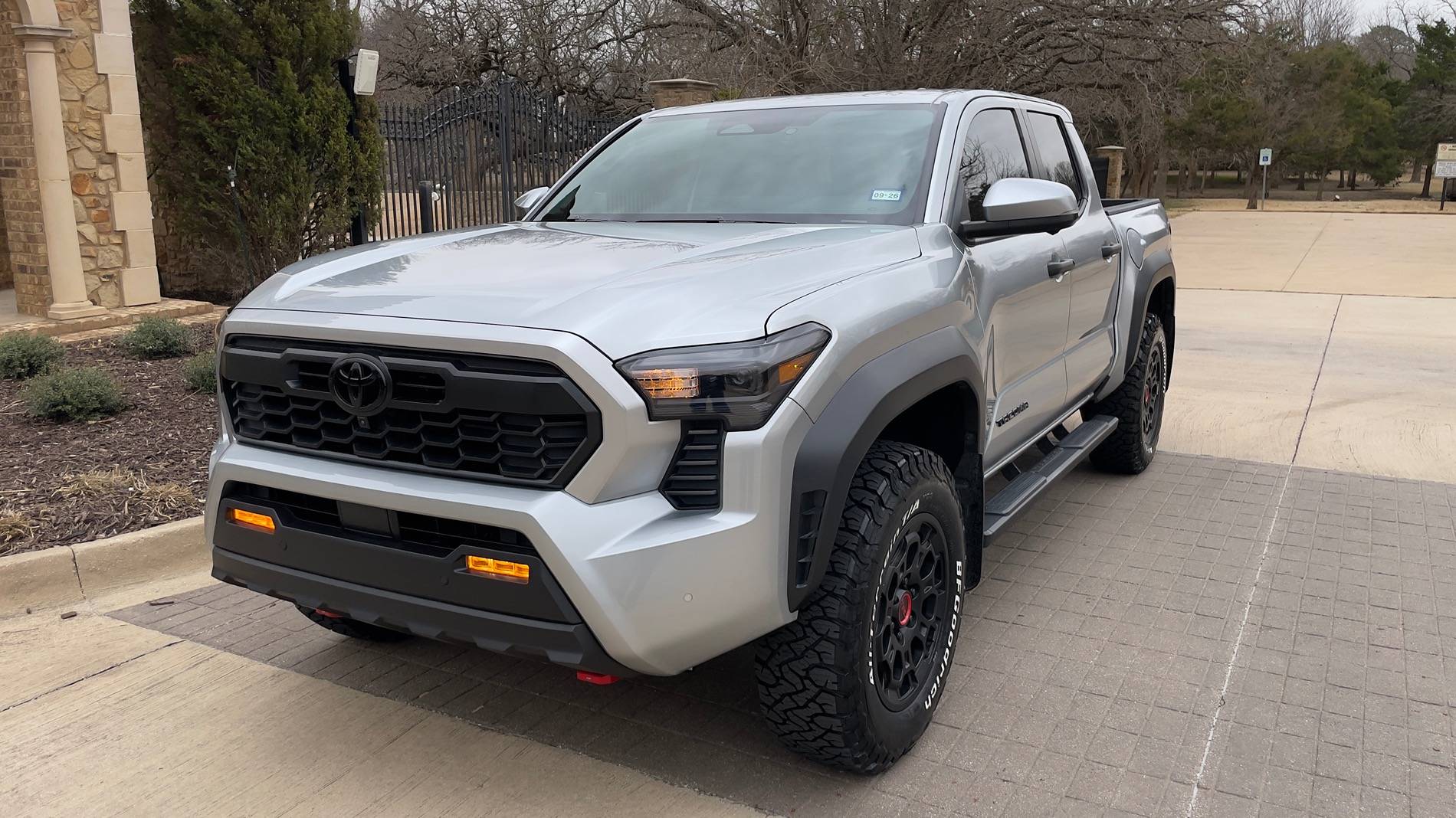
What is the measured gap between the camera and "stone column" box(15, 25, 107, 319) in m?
8.98

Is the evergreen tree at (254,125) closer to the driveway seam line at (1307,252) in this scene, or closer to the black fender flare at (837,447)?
the black fender flare at (837,447)

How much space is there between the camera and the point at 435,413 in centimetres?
265

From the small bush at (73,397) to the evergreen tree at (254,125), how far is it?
348 cm

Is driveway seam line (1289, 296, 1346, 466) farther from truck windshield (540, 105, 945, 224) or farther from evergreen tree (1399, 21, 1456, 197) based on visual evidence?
evergreen tree (1399, 21, 1456, 197)

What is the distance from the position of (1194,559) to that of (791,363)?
2.91 metres

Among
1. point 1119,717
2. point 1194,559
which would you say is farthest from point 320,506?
point 1194,559

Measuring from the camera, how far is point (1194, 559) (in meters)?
4.77

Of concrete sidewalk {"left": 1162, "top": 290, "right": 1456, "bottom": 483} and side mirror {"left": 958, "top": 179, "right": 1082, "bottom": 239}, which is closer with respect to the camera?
side mirror {"left": 958, "top": 179, "right": 1082, "bottom": 239}

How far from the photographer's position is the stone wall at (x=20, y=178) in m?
9.43

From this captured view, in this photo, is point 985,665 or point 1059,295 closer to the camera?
→ point 985,665

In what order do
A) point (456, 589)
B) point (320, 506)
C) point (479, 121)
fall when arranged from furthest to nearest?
point (479, 121), point (320, 506), point (456, 589)

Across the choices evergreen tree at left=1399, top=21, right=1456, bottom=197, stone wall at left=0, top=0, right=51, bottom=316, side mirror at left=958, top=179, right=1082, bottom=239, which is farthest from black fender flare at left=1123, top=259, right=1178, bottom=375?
evergreen tree at left=1399, top=21, right=1456, bottom=197

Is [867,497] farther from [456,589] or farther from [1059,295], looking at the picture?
[1059,295]

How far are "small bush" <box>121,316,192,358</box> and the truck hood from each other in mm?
5036
